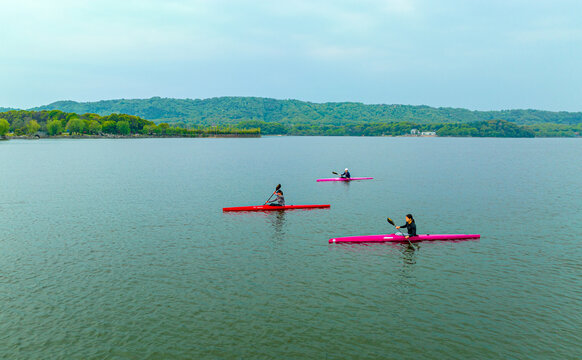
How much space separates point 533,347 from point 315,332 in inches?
375

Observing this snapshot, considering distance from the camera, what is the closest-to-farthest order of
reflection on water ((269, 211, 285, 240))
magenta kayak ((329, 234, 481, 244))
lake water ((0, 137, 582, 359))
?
lake water ((0, 137, 582, 359))
magenta kayak ((329, 234, 481, 244))
reflection on water ((269, 211, 285, 240))

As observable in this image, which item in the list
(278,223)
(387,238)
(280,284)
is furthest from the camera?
(278,223)

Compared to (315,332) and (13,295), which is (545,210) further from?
(13,295)

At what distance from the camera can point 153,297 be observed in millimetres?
21484

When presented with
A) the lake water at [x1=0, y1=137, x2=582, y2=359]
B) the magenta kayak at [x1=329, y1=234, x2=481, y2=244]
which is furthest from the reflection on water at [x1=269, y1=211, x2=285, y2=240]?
the magenta kayak at [x1=329, y1=234, x2=481, y2=244]

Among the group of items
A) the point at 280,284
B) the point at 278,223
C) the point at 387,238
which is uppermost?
the point at 387,238

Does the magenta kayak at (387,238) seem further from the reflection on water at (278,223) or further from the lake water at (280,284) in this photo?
the reflection on water at (278,223)

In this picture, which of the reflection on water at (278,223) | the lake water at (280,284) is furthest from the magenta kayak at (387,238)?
the reflection on water at (278,223)

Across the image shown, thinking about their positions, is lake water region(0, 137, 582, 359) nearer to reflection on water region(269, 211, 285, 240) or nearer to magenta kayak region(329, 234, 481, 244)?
reflection on water region(269, 211, 285, 240)

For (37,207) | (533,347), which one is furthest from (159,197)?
(533,347)

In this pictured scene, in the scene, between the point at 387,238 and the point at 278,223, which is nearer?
the point at 387,238

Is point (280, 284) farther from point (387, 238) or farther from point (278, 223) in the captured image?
point (278, 223)

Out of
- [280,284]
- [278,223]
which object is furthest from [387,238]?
[280,284]

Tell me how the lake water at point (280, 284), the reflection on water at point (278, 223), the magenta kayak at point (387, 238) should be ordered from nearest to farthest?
the lake water at point (280, 284), the magenta kayak at point (387, 238), the reflection on water at point (278, 223)
